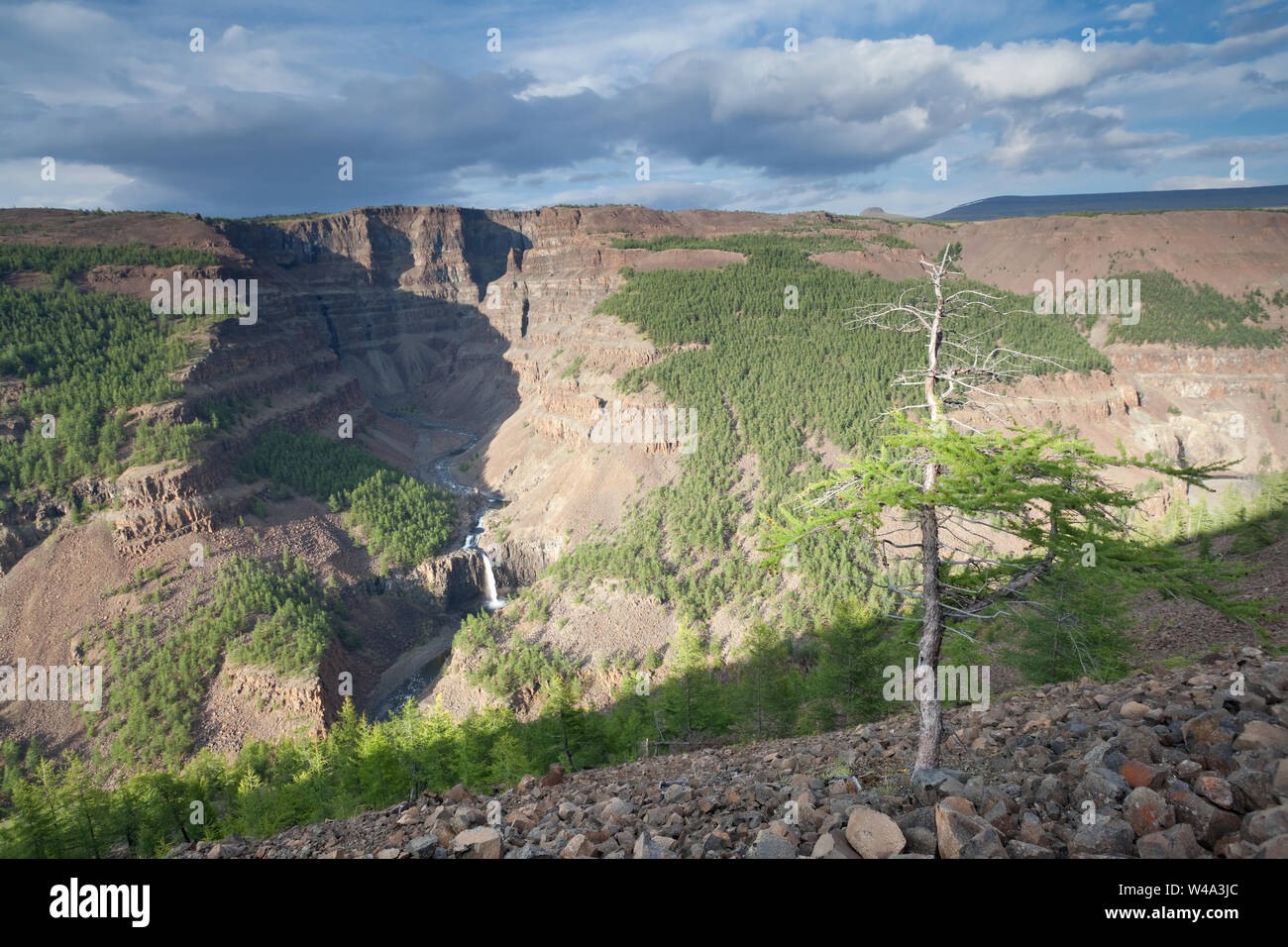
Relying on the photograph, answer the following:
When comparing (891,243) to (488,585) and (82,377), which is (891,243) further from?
(82,377)

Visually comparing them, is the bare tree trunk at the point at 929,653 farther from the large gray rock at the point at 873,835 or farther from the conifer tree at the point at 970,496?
the large gray rock at the point at 873,835

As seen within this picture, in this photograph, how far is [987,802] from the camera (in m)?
7.77

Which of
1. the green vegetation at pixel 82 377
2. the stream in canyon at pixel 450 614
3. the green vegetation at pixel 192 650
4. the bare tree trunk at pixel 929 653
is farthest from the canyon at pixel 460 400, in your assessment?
the bare tree trunk at pixel 929 653

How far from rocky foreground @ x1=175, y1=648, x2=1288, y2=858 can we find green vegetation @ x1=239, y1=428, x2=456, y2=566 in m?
49.9

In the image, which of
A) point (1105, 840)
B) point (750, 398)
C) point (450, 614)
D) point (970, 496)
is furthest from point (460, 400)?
point (1105, 840)

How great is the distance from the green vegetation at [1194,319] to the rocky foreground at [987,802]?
11000cm

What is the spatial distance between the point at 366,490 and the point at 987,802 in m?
69.4

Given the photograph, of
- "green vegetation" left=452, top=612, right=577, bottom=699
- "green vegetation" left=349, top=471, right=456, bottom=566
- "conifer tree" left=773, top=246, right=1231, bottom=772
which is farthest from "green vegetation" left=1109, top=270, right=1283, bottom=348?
"conifer tree" left=773, top=246, right=1231, bottom=772

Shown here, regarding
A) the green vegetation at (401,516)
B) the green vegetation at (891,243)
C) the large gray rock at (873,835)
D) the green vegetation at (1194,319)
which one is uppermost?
the green vegetation at (891,243)

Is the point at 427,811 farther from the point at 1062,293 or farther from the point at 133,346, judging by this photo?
the point at 1062,293

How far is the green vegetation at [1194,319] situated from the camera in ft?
300

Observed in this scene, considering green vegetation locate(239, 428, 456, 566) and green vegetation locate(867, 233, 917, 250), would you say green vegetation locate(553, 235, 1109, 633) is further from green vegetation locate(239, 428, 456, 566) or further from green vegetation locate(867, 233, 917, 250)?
green vegetation locate(867, 233, 917, 250)

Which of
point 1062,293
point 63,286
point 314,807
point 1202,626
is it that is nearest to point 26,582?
point 314,807
